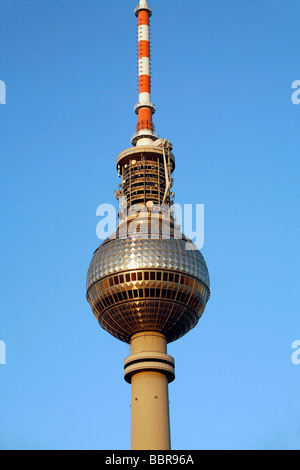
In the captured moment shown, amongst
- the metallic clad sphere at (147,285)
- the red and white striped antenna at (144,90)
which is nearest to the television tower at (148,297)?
the metallic clad sphere at (147,285)

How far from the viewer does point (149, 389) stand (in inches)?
3420

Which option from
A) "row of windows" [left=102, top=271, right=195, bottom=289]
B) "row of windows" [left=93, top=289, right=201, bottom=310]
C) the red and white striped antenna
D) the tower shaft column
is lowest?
the tower shaft column

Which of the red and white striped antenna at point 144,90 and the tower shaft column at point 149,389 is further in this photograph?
the red and white striped antenna at point 144,90

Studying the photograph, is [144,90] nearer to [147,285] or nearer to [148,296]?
[147,285]

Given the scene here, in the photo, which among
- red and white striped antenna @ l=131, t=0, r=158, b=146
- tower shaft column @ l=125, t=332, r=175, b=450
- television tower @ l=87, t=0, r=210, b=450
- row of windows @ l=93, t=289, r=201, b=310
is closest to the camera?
tower shaft column @ l=125, t=332, r=175, b=450

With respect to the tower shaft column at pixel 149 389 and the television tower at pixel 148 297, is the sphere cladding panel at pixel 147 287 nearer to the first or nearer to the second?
the television tower at pixel 148 297

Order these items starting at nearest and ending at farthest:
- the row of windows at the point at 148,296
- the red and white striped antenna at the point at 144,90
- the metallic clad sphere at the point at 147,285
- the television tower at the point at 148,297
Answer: the television tower at the point at 148,297
the row of windows at the point at 148,296
the metallic clad sphere at the point at 147,285
the red and white striped antenna at the point at 144,90

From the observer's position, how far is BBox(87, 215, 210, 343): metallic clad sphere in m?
88.6

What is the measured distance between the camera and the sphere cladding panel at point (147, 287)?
8856 centimetres

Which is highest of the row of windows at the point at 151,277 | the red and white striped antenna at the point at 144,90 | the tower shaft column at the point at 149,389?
the red and white striped antenna at the point at 144,90

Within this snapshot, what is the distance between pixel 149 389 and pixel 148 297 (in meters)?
10.7

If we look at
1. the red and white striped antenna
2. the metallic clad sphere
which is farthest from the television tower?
the red and white striped antenna

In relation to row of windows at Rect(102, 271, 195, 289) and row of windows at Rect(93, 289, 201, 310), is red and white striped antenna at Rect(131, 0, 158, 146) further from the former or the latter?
row of windows at Rect(93, 289, 201, 310)

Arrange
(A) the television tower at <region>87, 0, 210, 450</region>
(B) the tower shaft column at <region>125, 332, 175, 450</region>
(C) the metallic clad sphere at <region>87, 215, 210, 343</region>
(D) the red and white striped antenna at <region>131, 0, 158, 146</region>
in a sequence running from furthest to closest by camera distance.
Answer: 1. (D) the red and white striped antenna at <region>131, 0, 158, 146</region>
2. (C) the metallic clad sphere at <region>87, 215, 210, 343</region>
3. (A) the television tower at <region>87, 0, 210, 450</region>
4. (B) the tower shaft column at <region>125, 332, 175, 450</region>
